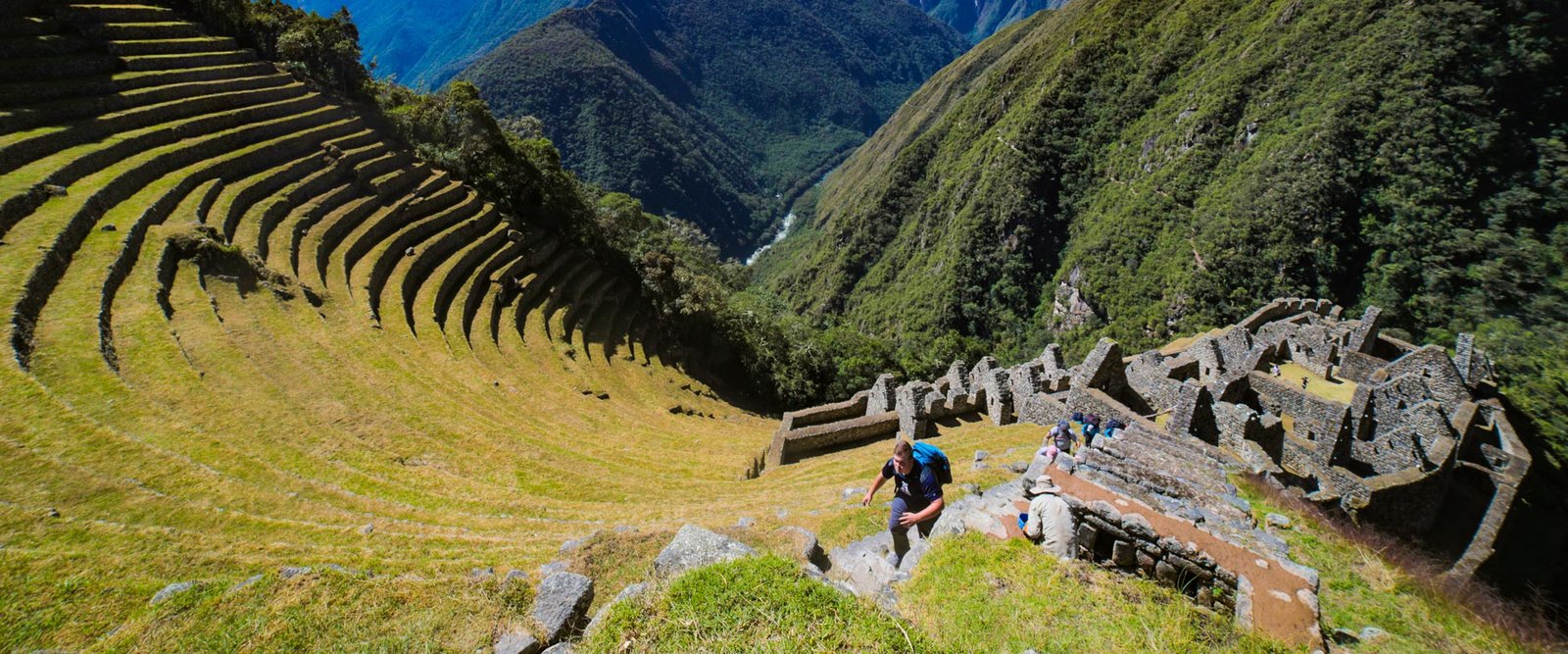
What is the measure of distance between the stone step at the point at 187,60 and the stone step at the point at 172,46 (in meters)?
0.43

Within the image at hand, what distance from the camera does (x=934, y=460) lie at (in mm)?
8266

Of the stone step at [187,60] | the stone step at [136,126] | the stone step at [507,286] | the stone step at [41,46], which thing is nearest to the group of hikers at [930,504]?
the stone step at [507,286]

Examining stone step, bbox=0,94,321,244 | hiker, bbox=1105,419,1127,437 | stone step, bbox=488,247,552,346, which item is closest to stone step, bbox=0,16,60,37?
stone step, bbox=0,94,321,244

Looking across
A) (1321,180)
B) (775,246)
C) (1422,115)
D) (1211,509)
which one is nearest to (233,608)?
(1211,509)

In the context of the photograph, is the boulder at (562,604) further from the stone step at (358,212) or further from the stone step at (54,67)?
the stone step at (54,67)

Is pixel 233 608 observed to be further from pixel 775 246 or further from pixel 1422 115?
pixel 775 246

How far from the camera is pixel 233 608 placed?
6375mm

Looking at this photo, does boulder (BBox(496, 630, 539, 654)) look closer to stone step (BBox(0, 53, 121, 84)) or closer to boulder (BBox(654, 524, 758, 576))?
boulder (BBox(654, 524, 758, 576))

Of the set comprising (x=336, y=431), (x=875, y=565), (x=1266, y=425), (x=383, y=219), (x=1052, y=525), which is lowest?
(x=1266, y=425)

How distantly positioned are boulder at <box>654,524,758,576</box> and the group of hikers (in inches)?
83.1

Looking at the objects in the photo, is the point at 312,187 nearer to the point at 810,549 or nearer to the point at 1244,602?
the point at 810,549

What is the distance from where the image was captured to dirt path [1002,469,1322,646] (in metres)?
6.39

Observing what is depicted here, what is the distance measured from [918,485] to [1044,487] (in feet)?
5.93

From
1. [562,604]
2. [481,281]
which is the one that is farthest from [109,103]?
[562,604]
